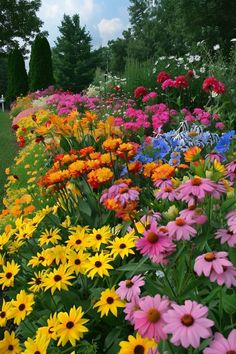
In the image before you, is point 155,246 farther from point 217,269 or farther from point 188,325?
point 188,325

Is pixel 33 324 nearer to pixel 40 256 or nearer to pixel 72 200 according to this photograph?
pixel 40 256

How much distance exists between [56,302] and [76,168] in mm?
743

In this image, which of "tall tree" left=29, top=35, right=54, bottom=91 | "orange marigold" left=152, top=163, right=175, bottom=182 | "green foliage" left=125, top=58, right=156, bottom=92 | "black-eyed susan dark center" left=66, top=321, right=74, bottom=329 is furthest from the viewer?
"tall tree" left=29, top=35, right=54, bottom=91

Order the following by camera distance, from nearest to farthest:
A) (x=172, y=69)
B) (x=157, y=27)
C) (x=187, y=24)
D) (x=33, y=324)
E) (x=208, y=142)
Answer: (x=33, y=324), (x=208, y=142), (x=172, y=69), (x=187, y=24), (x=157, y=27)

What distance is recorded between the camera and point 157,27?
43.4 m

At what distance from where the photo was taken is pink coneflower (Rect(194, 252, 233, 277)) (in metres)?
1.16

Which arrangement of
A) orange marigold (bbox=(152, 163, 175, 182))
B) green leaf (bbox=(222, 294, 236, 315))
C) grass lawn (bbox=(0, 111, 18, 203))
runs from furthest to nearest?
grass lawn (bbox=(0, 111, 18, 203))
orange marigold (bbox=(152, 163, 175, 182))
green leaf (bbox=(222, 294, 236, 315))

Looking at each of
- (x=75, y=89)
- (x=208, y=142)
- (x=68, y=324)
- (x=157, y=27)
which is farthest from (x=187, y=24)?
(x=68, y=324)

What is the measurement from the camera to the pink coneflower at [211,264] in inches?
45.7

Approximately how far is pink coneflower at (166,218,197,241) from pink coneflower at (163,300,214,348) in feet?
0.89

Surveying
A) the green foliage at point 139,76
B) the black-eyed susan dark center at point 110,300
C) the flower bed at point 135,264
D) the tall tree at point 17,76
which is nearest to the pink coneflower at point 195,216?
the flower bed at point 135,264

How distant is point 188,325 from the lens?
39.8 inches

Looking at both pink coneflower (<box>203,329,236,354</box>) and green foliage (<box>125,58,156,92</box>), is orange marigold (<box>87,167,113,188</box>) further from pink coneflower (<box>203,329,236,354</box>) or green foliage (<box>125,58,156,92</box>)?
green foliage (<box>125,58,156,92</box>)

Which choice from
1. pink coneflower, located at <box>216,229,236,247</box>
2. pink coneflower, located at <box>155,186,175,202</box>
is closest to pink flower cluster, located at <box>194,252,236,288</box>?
pink coneflower, located at <box>216,229,236,247</box>
